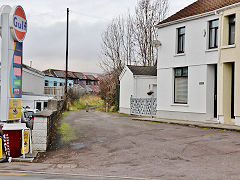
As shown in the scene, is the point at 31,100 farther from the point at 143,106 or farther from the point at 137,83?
the point at 143,106

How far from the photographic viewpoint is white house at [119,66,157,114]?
28875mm

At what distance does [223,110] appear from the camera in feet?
57.3

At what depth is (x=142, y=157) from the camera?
380 inches

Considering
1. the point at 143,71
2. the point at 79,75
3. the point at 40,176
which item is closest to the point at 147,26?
the point at 143,71

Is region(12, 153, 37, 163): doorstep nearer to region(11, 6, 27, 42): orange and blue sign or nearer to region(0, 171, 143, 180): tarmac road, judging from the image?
region(0, 171, 143, 180): tarmac road

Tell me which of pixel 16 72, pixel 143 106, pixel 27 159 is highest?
pixel 16 72

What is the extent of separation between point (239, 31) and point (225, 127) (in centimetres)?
498

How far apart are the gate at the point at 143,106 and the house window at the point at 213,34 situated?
628cm

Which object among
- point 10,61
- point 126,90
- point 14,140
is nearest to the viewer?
point 14,140

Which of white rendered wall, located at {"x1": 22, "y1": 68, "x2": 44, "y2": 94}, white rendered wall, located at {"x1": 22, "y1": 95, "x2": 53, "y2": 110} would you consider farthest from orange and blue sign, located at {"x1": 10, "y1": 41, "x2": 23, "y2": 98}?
white rendered wall, located at {"x1": 22, "y1": 68, "x2": 44, "y2": 94}

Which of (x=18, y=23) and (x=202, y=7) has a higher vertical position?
(x=202, y=7)

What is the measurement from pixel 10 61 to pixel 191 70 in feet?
39.7

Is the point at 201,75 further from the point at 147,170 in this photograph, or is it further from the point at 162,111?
the point at 147,170

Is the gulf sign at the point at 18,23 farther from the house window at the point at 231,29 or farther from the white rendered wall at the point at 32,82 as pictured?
the white rendered wall at the point at 32,82
